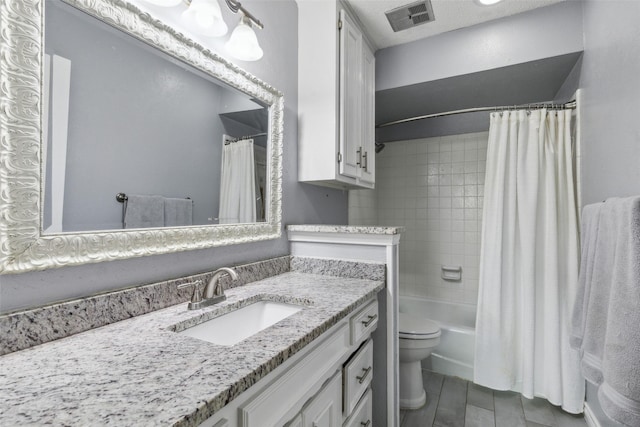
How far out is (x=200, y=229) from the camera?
113cm

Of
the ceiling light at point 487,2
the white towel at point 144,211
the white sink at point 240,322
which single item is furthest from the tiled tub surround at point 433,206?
the white towel at point 144,211

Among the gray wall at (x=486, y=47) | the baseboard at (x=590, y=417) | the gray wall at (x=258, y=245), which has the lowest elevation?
the baseboard at (x=590, y=417)

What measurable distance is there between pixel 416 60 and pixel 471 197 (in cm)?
140

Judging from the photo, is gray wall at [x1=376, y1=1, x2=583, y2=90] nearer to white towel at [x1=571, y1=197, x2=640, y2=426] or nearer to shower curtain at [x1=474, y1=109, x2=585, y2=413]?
shower curtain at [x1=474, y1=109, x2=585, y2=413]

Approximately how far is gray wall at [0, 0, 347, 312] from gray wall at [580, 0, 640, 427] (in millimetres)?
1485

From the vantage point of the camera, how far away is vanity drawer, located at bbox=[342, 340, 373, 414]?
109 centimetres

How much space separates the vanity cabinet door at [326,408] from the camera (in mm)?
856

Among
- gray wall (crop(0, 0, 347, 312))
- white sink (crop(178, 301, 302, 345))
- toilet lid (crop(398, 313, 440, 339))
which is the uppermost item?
gray wall (crop(0, 0, 347, 312))

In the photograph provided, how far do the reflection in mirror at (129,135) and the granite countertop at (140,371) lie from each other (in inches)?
11.9

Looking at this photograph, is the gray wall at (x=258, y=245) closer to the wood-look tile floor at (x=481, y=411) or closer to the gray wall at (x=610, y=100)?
the wood-look tile floor at (x=481, y=411)

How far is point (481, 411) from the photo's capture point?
5.98 feet

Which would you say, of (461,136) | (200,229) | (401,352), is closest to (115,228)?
(200,229)

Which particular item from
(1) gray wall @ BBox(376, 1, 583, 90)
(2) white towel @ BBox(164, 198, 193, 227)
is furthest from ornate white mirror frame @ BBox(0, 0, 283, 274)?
(1) gray wall @ BBox(376, 1, 583, 90)

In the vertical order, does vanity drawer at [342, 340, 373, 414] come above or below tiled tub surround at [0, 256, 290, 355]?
below
